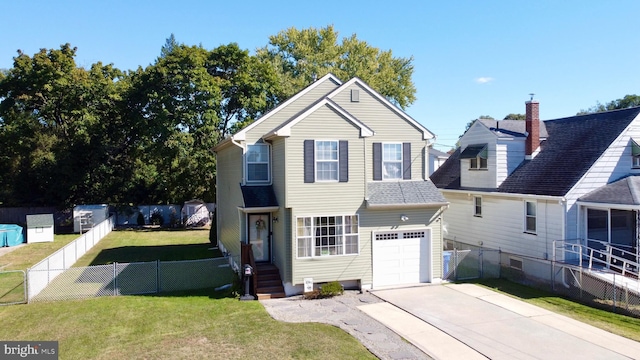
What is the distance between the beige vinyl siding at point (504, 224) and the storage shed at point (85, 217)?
26751 millimetres

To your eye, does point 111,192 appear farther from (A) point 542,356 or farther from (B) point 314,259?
(A) point 542,356

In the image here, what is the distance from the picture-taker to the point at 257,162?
1752 cm

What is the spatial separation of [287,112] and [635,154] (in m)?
14.2

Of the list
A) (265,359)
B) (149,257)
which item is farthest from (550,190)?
(149,257)

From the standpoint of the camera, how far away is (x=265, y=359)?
10039 mm

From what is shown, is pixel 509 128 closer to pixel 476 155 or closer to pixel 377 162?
pixel 476 155

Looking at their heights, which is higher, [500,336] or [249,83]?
[249,83]

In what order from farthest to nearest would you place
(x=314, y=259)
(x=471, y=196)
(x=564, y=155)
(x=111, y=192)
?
1. (x=111, y=192)
2. (x=471, y=196)
3. (x=564, y=155)
4. (x=314, y=259)

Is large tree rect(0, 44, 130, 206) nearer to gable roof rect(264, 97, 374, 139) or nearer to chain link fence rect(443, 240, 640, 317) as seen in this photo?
gable roof rect(264, 97, 374, 139)

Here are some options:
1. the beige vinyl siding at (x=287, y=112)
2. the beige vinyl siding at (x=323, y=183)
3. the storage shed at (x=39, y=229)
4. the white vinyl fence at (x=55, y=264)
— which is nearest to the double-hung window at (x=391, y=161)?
the beige vinyl siding at (x=323, y=183)

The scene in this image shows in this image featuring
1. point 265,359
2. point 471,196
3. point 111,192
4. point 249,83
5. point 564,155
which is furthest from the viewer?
Answer: point 111,192

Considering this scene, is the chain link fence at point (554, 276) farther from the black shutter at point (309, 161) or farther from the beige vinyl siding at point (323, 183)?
the black shutter at point (309, 161)

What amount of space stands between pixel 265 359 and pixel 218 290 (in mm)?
7087

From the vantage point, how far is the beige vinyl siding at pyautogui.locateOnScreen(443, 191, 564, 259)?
1781 centimetres
